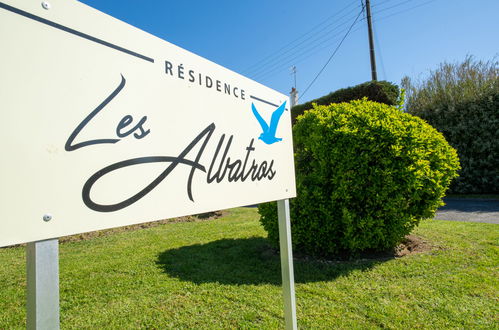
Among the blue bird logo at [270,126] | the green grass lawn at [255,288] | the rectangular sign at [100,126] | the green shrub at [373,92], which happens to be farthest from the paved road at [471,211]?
the rectangular sign at [100,126]

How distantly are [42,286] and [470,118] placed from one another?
13727 millimetres

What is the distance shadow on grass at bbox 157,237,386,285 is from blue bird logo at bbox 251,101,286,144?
200 cm

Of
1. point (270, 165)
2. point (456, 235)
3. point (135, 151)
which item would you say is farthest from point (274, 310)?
point (456, 235)

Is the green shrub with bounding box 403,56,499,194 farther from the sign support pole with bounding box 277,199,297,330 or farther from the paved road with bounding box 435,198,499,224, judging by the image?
the sign support pole with bounding box 277,199,297,330

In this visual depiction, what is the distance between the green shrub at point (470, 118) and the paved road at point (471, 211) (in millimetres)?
1133

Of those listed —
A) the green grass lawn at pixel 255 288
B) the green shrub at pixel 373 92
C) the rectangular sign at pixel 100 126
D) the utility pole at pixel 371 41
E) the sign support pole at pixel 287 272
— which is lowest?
the green grass lawn at pixel 255 288

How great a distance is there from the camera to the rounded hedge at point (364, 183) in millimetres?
3963

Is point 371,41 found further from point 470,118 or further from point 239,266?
point 239,266

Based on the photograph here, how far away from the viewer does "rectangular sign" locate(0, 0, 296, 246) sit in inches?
39.7

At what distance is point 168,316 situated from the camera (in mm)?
2713

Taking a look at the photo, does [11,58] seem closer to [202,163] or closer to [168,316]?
[202,163]

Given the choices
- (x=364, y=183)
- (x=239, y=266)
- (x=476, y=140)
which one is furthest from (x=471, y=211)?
(x=239, y=266)

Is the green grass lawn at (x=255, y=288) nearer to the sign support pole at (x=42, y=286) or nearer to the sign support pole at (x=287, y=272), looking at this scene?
the sign support pole at (x=287, y=272)

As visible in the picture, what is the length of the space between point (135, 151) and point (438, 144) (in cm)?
460
